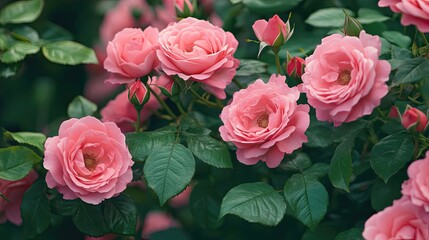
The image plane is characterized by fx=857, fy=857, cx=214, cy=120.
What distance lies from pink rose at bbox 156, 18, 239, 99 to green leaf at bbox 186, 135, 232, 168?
0.23 feet

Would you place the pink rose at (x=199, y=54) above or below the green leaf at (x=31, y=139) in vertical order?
above

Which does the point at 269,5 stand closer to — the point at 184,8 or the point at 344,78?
the point at 184,8

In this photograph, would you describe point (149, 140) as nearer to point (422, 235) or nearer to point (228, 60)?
point (228, 60)

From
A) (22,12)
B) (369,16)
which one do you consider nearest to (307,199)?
(369,16)

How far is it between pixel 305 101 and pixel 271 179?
14 centimetres

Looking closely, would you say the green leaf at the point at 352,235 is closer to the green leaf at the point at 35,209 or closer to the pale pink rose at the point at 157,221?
the green leaf at the point at 35,209

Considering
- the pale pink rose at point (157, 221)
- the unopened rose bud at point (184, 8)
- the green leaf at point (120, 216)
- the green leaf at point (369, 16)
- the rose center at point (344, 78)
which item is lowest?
the pale pink rose at point (157, 221)

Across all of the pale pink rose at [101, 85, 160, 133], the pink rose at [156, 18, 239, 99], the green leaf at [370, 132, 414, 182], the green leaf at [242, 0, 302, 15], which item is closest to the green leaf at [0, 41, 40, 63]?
the pale pink rose at [101, 85, 160, 133]

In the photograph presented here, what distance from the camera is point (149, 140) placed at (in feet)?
4.12

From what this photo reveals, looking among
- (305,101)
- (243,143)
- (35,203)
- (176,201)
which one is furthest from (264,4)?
(176,201)

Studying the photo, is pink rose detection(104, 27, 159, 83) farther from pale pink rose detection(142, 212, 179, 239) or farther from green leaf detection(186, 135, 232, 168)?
pale pink rose detection(142, 212, 179, 239)

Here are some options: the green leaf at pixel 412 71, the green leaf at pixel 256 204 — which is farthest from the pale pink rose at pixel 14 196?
the green leaf at pixel 412 71

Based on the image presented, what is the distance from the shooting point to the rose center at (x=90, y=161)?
4.08 feet

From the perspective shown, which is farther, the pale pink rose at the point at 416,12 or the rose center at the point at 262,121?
the rose center at the point at 262,121
